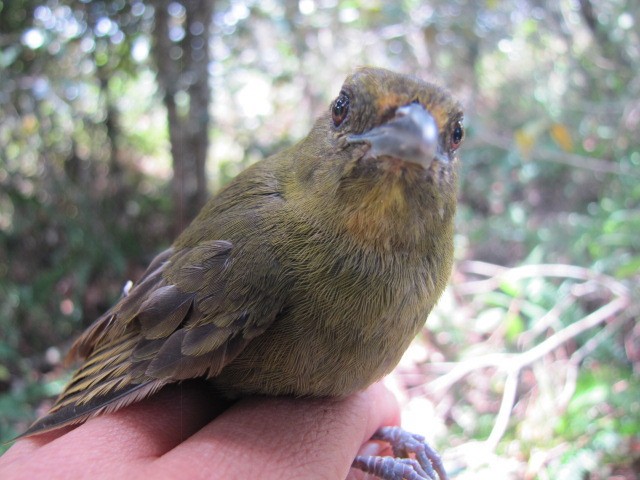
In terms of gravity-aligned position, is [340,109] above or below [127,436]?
above

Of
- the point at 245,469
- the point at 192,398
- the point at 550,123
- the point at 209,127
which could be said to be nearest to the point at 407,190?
the point at 245,469

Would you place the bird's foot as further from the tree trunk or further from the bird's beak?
the tree trunk

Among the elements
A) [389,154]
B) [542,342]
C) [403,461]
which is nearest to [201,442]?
[403,461]

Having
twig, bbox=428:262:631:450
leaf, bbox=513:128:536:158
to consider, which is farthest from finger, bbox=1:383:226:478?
leaf, bbox=513:128:536:158

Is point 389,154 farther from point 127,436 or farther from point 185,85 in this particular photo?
point 185,85

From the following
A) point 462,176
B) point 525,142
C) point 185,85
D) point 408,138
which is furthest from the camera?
point 462,176

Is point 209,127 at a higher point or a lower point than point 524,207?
higher

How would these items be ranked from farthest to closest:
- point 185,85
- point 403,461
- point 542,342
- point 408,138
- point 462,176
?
point 462,176 < point 185,85 < point 542,342 < point 403,461 < point 408,138

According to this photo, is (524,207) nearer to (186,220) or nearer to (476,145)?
(476,145)
